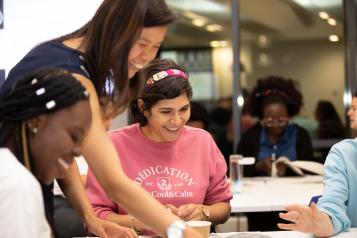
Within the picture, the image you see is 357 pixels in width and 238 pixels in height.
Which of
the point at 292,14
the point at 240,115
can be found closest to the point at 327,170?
the point at 240,115

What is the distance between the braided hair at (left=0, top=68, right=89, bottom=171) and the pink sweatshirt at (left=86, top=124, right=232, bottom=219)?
1.01m

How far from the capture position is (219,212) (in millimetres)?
2357

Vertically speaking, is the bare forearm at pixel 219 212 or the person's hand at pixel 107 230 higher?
the person's hand at pixel 107 230

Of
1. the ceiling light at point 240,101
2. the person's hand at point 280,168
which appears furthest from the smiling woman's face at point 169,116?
the ceiling light at point 240,101

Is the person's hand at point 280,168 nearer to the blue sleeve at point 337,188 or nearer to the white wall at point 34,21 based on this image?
the white wall at point 34,21

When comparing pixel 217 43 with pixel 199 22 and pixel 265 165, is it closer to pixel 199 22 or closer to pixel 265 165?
pixel 199 22

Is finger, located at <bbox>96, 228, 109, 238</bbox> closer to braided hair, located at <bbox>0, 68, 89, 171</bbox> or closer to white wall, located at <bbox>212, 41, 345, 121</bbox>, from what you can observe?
braided hair, located at <bbox>0, 68, 89, 171</bbox>

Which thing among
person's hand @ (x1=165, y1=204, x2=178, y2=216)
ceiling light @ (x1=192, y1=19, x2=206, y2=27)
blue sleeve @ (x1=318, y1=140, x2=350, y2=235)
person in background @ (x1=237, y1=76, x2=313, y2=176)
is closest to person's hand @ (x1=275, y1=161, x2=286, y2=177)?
person in background @ (x1=237, y1=76, x2=313, y2=176)

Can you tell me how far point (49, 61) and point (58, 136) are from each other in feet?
1.18

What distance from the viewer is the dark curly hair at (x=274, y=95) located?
455 cm

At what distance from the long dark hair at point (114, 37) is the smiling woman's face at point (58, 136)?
1.08ft

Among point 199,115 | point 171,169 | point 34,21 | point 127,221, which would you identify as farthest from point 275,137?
point 127,221

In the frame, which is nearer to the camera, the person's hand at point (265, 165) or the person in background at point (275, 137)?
the person's hand at point (265, 165)

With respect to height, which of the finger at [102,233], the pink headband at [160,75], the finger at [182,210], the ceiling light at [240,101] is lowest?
the finger at [182,210]
